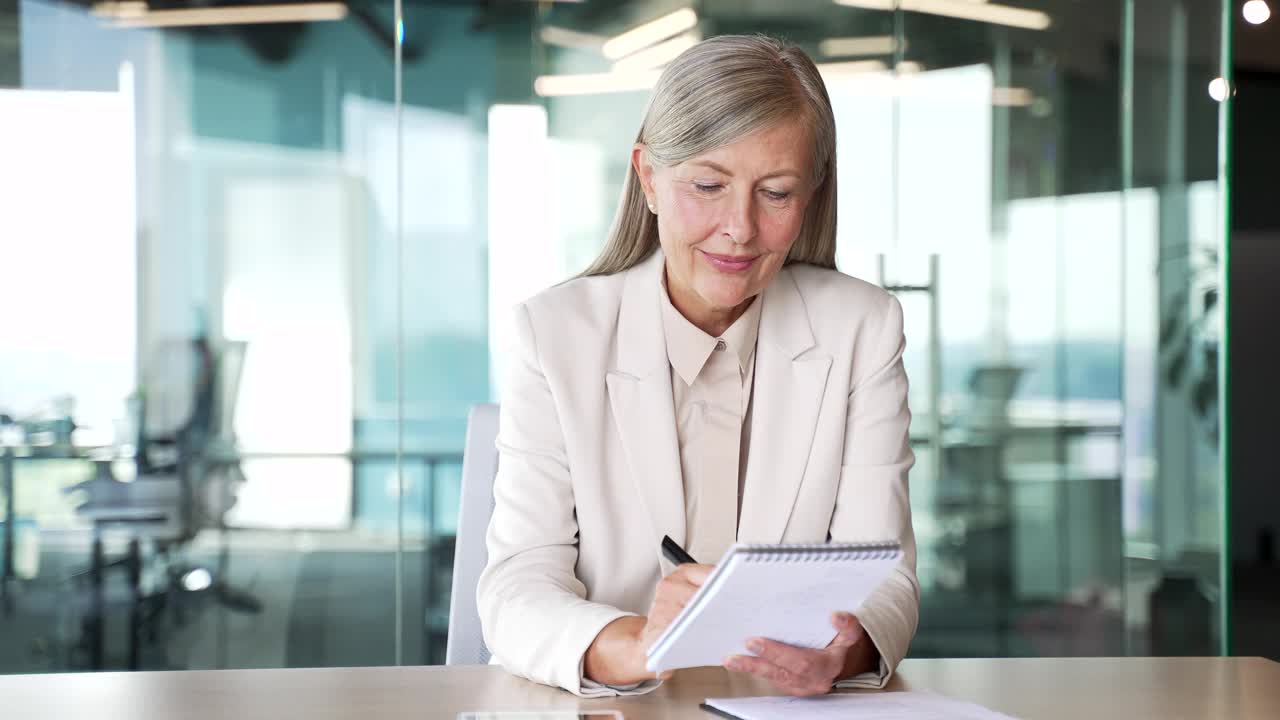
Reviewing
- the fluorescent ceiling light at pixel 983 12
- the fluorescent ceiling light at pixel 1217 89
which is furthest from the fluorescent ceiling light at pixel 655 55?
the fluorescent ceiling light at pixel 1217 89

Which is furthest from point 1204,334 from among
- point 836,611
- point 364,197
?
point 836,611

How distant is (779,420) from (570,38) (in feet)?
8.78

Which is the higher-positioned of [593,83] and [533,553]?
[593,83]

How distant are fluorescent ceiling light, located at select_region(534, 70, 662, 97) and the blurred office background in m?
0.01

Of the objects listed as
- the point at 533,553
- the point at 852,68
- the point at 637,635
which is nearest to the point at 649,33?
the point at 852,68

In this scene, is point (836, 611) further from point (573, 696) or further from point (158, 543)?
point (158, 543)

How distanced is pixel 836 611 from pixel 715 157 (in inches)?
22.9

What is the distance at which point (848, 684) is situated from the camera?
1335 millimetres

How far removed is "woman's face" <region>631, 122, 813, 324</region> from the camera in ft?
4.82

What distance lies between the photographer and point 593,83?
399cm

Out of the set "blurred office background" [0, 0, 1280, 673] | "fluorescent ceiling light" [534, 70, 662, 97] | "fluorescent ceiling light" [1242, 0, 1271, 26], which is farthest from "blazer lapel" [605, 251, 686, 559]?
"fluorescent ceiling light" [1242, 0, 1271, 26]

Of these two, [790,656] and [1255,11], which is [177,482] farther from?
[1255,11]

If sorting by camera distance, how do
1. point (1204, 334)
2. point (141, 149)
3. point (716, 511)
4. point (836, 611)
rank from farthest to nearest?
point (1204, 334), point (141, 149), point (716, 511), point (836, 611)

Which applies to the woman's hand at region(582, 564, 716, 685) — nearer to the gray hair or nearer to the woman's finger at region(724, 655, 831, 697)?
the woman's finger at region(724, 655, 831, 697)
